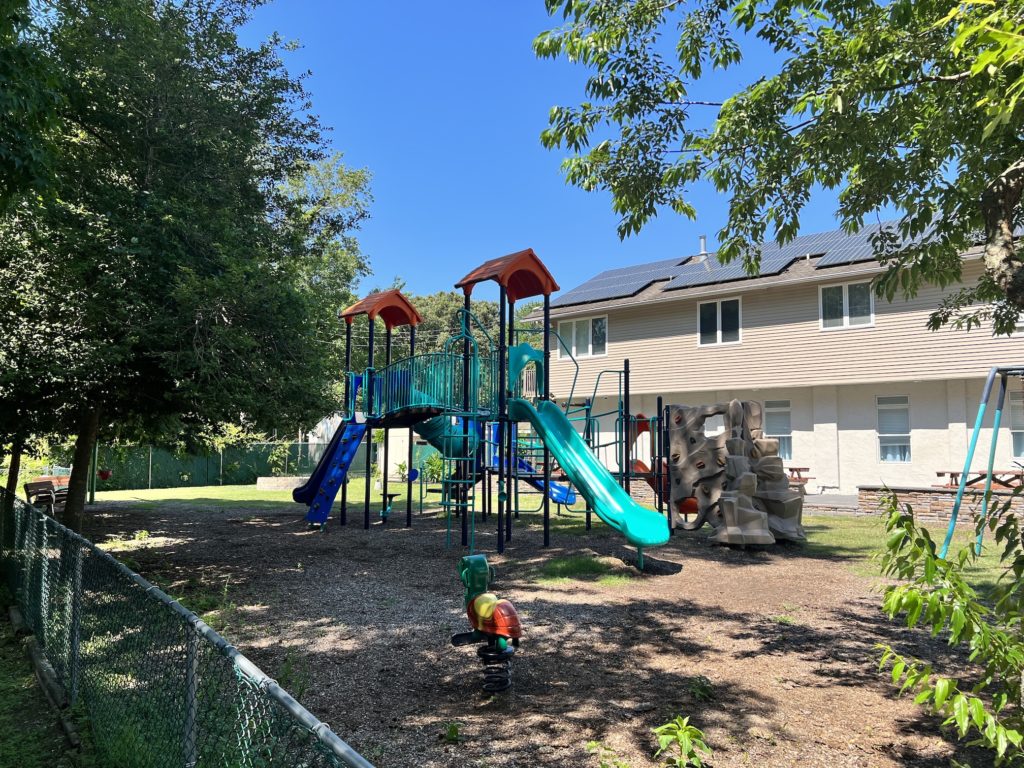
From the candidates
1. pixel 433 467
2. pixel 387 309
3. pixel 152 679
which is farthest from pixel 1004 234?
pixel 433 467

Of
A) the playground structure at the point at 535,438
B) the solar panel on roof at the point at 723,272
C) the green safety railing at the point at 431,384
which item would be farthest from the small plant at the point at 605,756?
the solar panel on roof at the point at 723,272

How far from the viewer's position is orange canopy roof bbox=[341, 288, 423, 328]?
47.3 feet

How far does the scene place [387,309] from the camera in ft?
50.3

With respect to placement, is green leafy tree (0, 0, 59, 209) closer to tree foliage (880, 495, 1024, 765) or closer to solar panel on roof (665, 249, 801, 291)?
tree foliage (880, 495, 1024, 765)

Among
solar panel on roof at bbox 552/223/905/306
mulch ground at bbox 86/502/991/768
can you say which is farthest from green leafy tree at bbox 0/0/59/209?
solar panel on roof at bbox 552/223/905/306

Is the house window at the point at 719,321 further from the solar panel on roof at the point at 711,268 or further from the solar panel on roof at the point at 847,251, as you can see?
the solar panel on roof at the point at 847,251

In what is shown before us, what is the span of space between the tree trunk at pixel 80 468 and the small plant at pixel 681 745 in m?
10.5

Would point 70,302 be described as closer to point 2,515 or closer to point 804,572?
point 2,515

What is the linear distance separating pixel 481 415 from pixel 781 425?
11.9 m

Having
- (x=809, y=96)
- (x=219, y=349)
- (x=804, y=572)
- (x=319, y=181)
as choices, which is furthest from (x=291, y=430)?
(x=319, y=181)

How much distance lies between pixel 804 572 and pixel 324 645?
611cm

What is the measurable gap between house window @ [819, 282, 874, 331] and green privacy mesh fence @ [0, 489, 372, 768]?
17938 millimetres

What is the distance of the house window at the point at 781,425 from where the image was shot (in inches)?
763

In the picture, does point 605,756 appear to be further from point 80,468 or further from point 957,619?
point 80,468
